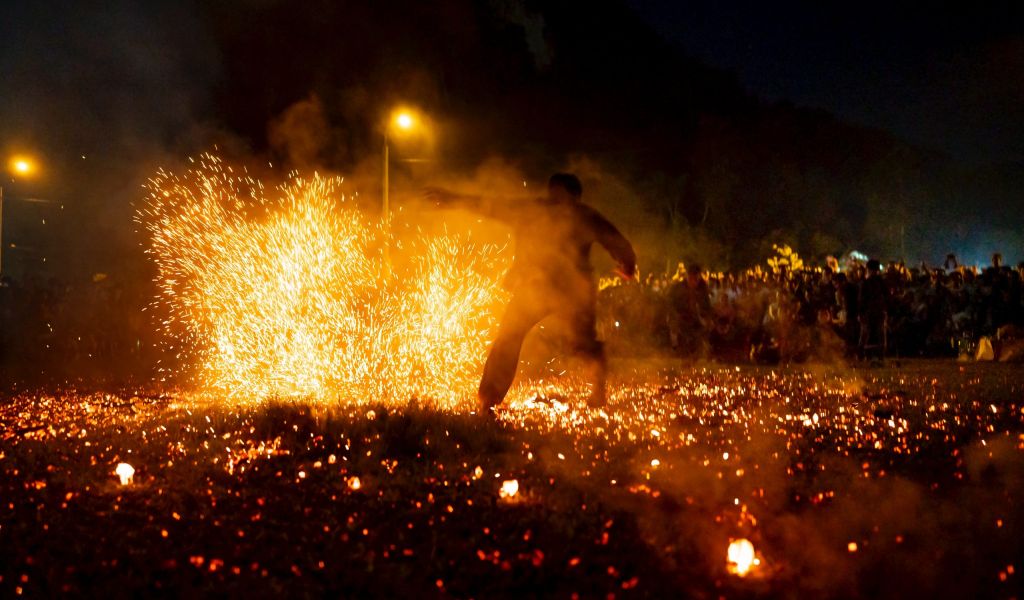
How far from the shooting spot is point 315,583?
3.35 meters

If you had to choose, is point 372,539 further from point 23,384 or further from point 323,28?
point 323,28

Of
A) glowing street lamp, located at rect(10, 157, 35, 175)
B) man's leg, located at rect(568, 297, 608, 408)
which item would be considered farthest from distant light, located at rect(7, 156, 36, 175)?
man's leg, located at rect(568, 297, 608, 408)

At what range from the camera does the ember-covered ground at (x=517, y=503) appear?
11.1ft

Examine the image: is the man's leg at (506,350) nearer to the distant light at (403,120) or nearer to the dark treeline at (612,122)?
the distant light at (403,120)

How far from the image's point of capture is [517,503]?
4352mm

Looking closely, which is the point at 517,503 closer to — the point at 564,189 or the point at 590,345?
the point at 590,345

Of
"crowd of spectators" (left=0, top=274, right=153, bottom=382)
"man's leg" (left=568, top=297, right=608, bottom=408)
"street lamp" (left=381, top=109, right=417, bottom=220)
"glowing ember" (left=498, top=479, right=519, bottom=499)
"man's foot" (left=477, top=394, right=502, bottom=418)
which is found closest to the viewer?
"glowing ember" (left=498, top=479, right=519, bottom=499)

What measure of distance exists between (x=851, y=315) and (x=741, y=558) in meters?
11.9

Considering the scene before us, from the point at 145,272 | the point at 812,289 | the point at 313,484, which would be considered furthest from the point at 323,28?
the point at 313,484

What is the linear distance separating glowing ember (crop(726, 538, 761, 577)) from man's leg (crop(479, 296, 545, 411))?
375 centimetres

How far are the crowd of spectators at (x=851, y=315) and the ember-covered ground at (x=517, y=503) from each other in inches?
276

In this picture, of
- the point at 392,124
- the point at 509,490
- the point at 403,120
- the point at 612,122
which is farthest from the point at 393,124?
the point at 612,122

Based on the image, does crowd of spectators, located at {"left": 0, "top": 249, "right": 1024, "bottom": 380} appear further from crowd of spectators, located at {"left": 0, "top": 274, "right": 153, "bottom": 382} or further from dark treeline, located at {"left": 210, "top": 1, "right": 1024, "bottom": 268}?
dark treeline, located at {"left": 210, "top": 1, "right": 1024, "bottom": 268}

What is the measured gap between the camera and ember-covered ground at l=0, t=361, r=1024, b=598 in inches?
133
